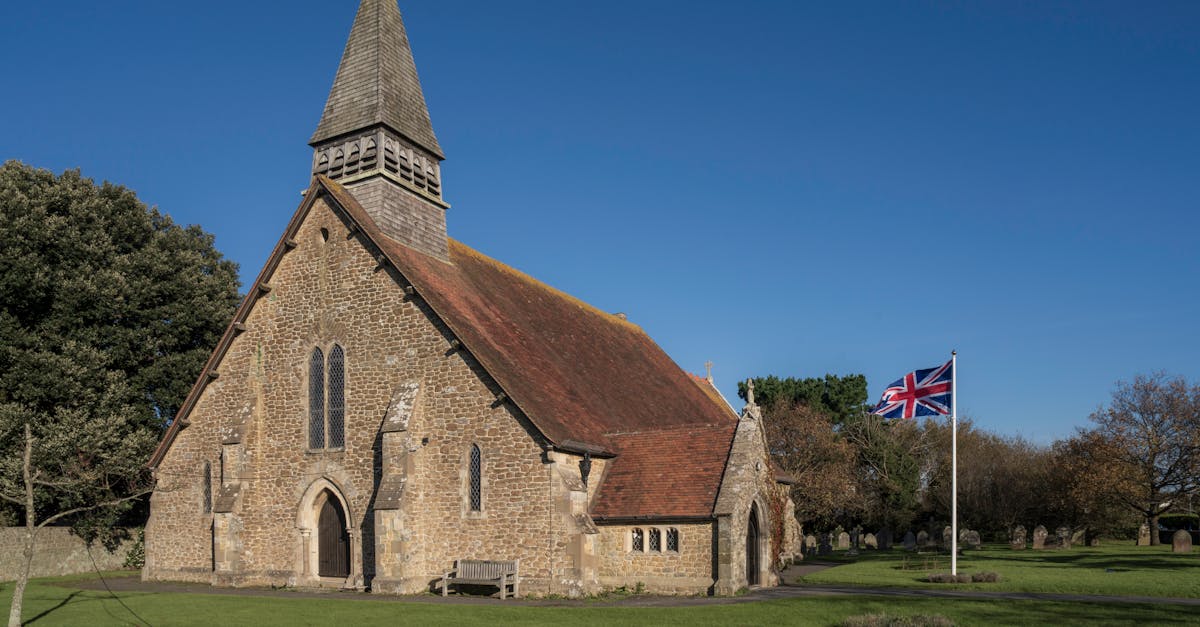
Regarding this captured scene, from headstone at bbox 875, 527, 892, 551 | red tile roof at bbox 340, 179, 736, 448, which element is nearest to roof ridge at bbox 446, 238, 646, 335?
red tile roof at bbox 340, 179, 736, 448

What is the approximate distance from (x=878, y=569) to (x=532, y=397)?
16426 mm

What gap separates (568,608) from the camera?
A: 20016 mm

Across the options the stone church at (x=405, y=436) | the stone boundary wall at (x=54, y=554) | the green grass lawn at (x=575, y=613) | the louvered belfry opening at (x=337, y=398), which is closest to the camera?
the green grass lawn at (x=575, y=613)

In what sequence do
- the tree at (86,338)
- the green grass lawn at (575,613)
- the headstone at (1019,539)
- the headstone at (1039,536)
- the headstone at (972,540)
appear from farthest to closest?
the headstone at (972,540), the headstone at (1019,539), the headstone at (1039,536), the tree at (86,338), the green grass lawn at (575,613)

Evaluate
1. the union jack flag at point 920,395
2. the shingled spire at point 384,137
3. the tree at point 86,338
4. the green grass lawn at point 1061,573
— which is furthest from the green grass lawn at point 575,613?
the shingled spire at point 384,137

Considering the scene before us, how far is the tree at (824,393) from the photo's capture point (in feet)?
188

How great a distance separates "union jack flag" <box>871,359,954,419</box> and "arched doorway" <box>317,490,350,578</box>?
54.0 ft

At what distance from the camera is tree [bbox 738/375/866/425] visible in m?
57.2

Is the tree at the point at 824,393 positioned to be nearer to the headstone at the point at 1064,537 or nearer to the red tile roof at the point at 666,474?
the headstone at the point at 1064,537

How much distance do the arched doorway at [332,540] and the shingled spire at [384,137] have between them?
28.5 feet

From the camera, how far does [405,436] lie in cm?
2395

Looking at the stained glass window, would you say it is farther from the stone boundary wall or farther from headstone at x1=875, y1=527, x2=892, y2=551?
headstone at x1=875, y1=527, x2=892, y2=551

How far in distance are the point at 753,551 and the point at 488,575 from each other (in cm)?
744

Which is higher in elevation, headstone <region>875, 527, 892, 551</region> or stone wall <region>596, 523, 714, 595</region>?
stone wall <region>596, 523, 714, 595</region>
